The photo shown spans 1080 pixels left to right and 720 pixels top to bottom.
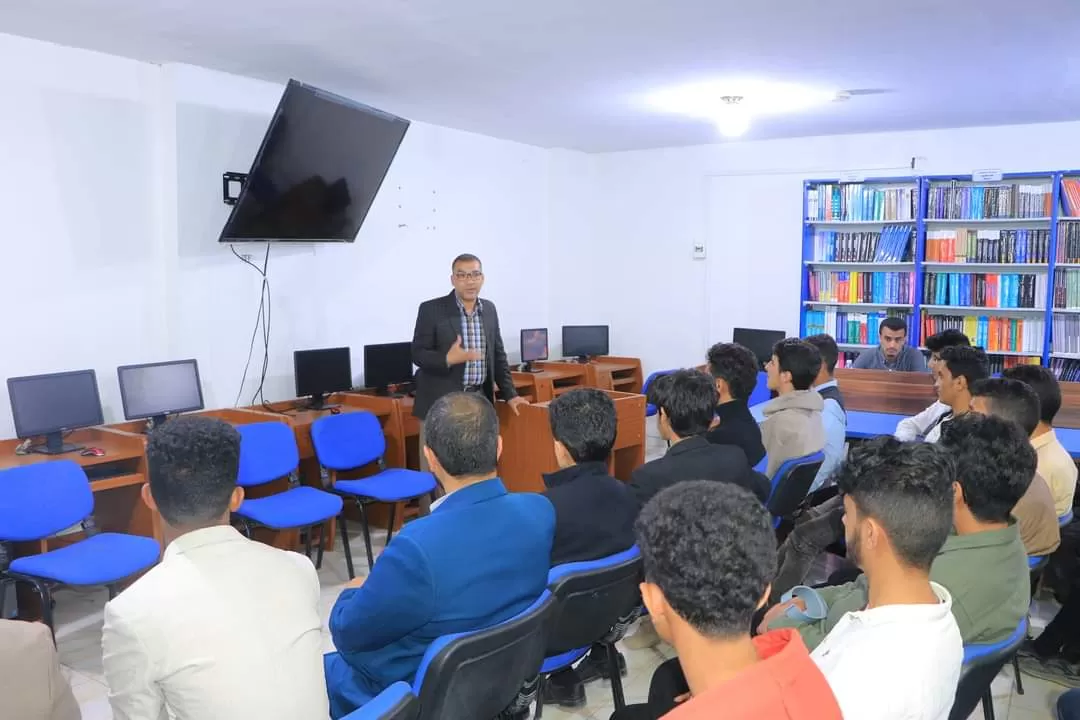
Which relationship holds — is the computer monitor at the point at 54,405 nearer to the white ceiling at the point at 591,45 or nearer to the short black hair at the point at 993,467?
the white ceiling at the point at 591,45

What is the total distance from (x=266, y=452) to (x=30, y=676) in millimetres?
2708

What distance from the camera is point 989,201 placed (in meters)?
6.34

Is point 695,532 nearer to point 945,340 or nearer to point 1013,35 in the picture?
point 1013,35

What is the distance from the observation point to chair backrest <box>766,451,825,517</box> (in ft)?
10.5

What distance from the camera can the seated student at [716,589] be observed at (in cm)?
113

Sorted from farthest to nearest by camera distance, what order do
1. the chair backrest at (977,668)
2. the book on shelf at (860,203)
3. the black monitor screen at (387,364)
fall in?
the book on shelf at (860,203)
the black monitor screen at (387,364)
the chair backrest at (977,668)

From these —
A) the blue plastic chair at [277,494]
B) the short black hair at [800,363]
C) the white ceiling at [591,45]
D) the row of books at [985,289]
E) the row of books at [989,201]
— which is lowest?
the blue plastic chair at [277,494]

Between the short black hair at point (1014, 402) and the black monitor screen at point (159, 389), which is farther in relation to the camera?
the black monitor screen at point (159, 389)

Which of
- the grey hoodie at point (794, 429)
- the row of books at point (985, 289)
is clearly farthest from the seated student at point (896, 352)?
the grey hoodie at point (794, 429)

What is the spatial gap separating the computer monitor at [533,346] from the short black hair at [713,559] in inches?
227

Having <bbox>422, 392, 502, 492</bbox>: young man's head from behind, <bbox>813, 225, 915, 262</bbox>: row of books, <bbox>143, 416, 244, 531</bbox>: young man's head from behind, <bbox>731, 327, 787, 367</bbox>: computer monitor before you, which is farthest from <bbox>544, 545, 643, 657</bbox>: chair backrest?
<bbox>813, 225, 915, 262</bbox>: row of books

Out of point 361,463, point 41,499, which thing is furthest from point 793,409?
point 41,499

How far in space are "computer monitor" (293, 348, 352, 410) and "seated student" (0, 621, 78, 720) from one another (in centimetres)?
357

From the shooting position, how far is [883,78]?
483 centimetres
